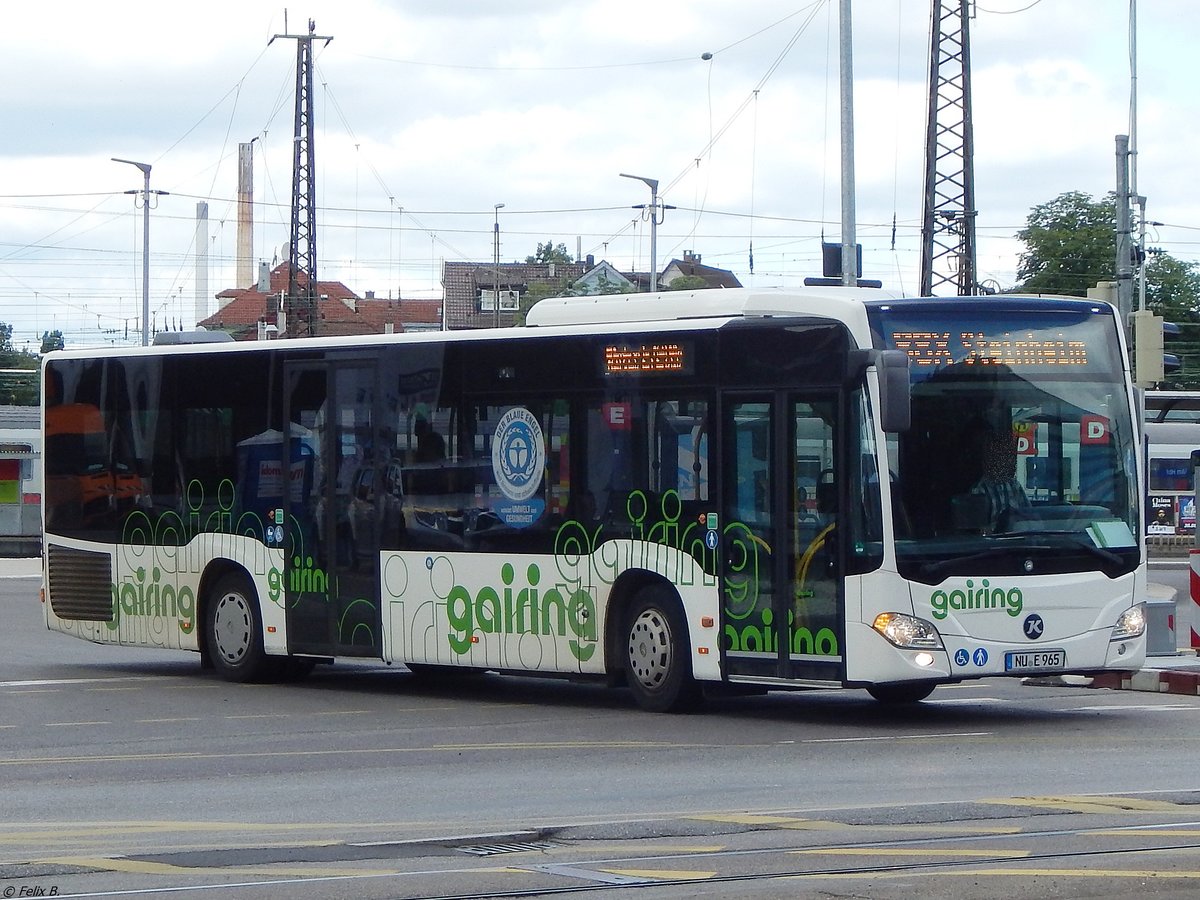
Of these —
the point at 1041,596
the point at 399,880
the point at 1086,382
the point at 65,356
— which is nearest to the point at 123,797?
the point at 399,880

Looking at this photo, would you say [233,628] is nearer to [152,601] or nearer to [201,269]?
[152,601]

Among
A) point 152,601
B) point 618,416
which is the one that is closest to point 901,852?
point 618,416

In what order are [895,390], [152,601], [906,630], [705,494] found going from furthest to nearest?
[152,601], [705,494], [906,630], [895,390]

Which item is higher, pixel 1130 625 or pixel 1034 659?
pixel 1130 625

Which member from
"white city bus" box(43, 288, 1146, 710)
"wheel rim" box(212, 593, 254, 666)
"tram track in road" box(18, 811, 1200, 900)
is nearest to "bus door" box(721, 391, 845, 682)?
"white city bus" box(43, 288, 1146, 710)

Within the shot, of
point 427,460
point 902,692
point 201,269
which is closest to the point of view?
point 902,692

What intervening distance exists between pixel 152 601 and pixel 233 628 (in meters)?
1.18

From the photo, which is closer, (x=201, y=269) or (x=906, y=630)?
(x=906, y=630)

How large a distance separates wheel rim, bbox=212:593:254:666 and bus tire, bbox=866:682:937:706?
5.94m

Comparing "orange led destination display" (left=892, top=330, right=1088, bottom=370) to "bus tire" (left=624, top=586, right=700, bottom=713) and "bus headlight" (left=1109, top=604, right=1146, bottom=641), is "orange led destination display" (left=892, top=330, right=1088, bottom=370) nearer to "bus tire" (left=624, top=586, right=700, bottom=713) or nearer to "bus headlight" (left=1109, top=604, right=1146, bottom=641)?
"bus headlight" (left=1109, top=604, right=1146, bottom=641)

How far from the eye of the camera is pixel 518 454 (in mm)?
16359

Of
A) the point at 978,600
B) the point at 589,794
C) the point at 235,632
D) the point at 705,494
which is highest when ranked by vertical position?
the point at 705,494

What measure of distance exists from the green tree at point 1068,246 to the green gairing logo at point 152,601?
73.7 m

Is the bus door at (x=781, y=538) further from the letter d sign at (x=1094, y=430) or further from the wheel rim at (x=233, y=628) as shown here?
the wheel rim at (x=233, y=628)
